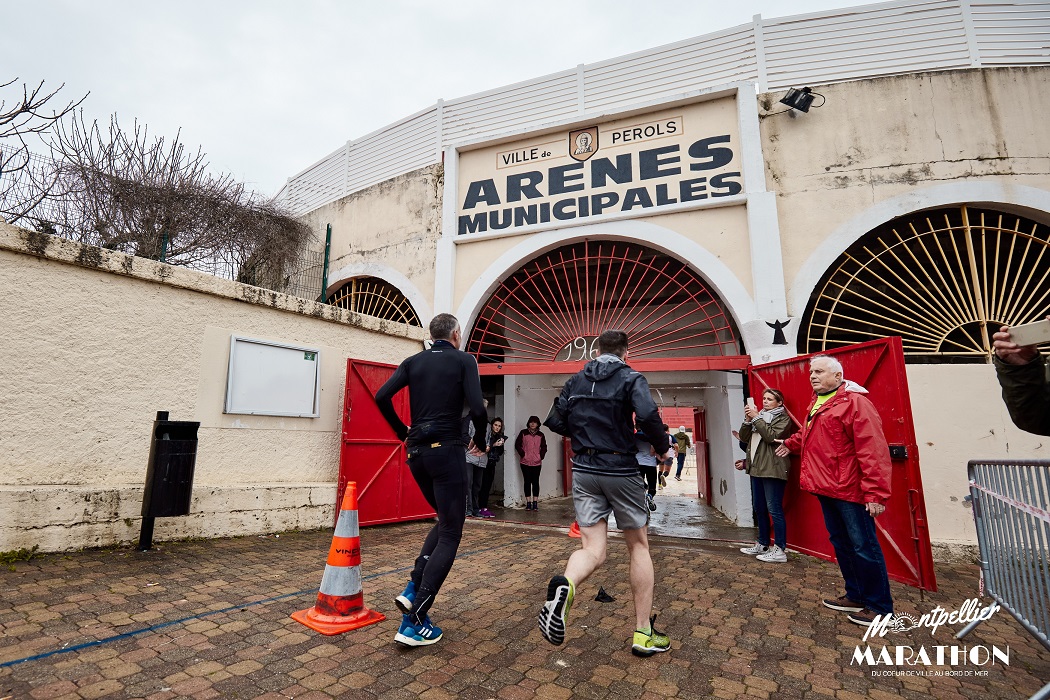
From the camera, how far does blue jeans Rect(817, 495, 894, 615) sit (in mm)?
3148

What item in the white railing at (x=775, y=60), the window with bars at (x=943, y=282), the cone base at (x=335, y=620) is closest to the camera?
the cone base at (x=335, y=620)

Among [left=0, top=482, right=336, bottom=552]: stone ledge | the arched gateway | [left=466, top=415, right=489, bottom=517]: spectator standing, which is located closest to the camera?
[left=0, top=482, right=336, bottom=552]: stone ledge

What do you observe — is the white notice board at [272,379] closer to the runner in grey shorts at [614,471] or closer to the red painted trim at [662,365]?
the red painted trim at [662,365]

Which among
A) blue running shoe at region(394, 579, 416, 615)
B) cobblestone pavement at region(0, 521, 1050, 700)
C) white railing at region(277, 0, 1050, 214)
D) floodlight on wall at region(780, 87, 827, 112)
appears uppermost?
white railing at region(277, 0, 1050, 214)

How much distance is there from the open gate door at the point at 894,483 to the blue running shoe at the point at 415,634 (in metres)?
3.75

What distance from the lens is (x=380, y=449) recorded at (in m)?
6.36

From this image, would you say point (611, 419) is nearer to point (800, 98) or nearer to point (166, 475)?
point (166, 475)

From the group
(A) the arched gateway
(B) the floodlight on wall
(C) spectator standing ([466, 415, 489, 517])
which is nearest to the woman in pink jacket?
(C) spectator standing ([466, 415, 489, 517])

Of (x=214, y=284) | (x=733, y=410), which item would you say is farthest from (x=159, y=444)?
(x=733, y=410)

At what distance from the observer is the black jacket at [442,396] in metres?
2.75

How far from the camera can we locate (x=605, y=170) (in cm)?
746

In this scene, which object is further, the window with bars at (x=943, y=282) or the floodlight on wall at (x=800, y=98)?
the floodlight on wall at (x=800, y=98)

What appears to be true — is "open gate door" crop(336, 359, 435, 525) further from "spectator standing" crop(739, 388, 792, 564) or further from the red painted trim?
"spectator standing" crop(739, 388, 792, 564)

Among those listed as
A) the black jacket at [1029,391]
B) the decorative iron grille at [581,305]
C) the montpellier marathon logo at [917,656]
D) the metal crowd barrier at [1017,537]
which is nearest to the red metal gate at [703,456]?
the decorative iron grille at [581,305]
